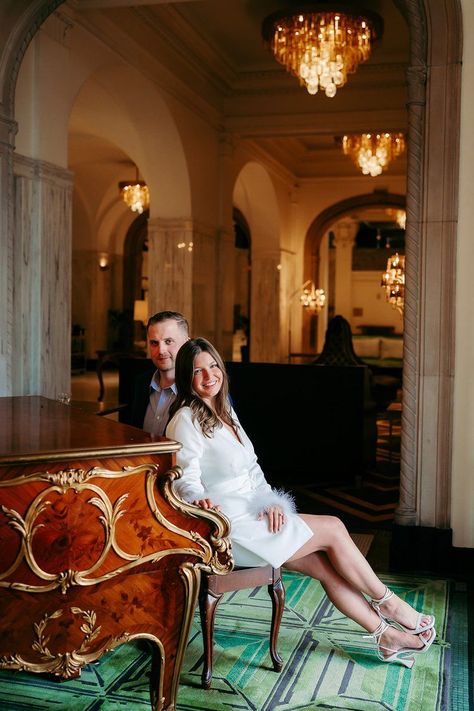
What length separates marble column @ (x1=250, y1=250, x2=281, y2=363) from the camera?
52.4 feet

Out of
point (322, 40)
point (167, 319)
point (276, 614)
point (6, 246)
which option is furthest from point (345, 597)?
point (322, 40)

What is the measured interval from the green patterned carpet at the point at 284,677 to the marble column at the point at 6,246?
230 centimetres

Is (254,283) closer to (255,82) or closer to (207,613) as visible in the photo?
(255,82)

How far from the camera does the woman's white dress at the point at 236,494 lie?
3180 millimetres

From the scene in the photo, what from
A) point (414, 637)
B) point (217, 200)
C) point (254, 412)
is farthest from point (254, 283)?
point (414, 637)

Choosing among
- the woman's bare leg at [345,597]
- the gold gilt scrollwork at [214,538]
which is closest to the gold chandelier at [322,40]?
the woman's bare leg at [345,597]

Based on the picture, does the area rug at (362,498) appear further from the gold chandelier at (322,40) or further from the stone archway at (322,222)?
the stone archway at (322,222)

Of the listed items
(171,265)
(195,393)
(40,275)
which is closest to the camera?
(195,393)

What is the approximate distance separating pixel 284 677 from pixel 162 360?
1481 mm

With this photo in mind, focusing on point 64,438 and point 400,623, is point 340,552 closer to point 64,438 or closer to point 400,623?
point 400,623

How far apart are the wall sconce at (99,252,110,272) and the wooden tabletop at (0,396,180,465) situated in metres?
16.0

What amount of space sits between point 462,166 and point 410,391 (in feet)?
4.46

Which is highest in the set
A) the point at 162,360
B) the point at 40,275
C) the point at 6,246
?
the point at 6,246

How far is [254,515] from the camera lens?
3244 millimetres
